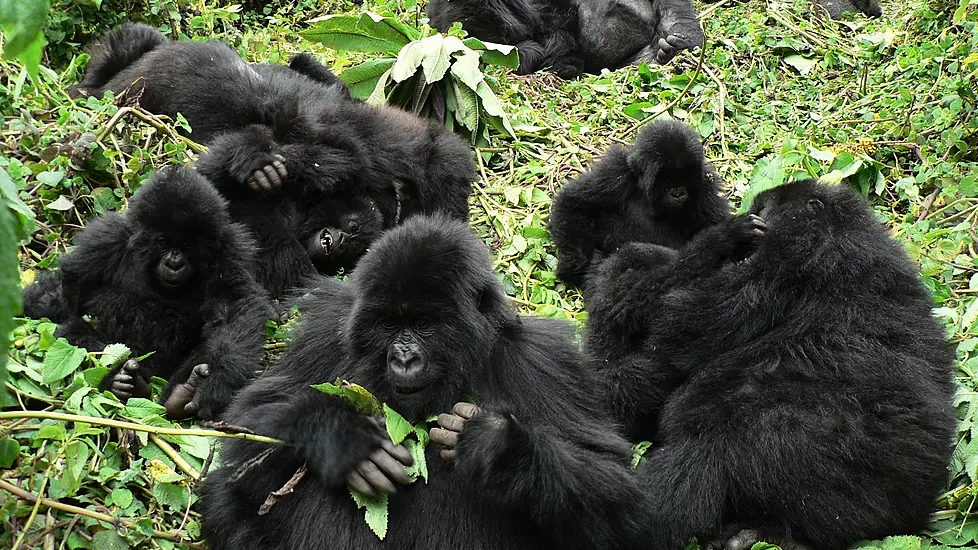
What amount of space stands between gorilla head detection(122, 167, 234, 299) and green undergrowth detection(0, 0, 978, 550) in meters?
0.46

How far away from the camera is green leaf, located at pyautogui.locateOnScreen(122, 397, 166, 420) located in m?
3.73

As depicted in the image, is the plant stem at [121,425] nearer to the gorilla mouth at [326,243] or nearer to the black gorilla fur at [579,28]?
the gorilla mouth at [326,243]

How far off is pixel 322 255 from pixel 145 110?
5.02 feet

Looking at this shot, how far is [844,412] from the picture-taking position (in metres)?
3.71

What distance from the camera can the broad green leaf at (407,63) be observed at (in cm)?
667

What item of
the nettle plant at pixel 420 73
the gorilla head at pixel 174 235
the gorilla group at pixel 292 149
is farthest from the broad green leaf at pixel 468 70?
the gorilla head at pixel 174 235

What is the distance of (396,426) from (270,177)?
93.9 inches

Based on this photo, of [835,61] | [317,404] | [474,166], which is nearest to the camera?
[317,404]

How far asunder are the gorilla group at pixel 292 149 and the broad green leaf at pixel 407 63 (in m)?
0.42

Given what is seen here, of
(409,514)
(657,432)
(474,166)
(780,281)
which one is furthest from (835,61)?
(409,514)

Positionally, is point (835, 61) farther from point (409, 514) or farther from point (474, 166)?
point (409, 514)

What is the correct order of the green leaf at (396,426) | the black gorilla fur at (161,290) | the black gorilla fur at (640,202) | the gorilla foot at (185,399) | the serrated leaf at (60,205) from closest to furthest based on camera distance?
the green leaf at (396,426) → the gorilla foot at (185,399) → the black gorilla fur at (161,290) → the serrated leaf at (60,205) → the black gorilla fur at (640,202)

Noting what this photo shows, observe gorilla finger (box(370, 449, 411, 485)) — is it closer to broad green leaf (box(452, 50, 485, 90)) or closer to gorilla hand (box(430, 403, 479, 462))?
gorilla hand (box(430, 403, 479, 462))

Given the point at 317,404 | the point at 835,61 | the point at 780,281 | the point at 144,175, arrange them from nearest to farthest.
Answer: the point at 317,404
the point at 780,281
the point at 144,175
the point at 835,61
